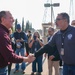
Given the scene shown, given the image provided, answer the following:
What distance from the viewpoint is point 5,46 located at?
4.25 metres

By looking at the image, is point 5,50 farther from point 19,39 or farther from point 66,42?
point 19,39

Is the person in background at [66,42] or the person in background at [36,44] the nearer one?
the person in background at [66,42]

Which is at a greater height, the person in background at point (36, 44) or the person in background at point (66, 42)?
the person in background at point (66, 42)

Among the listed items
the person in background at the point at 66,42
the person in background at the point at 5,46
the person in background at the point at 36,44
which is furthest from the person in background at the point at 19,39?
the person in background at the point at 5,46

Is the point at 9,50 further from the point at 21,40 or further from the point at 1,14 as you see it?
the point at 21,40

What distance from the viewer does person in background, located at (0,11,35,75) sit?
4.26 meters

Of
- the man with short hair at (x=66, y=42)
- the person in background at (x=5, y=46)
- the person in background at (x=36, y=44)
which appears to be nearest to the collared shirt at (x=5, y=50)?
the person in background at (x=5, y=46)

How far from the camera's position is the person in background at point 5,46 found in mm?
4259

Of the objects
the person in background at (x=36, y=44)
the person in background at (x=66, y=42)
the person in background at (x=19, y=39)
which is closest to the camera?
the person in background at (x=66, y=42)

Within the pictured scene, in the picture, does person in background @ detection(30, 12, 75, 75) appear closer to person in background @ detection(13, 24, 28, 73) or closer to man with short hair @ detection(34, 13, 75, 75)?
man with short hair @ detection(34, 13, 75, 75)

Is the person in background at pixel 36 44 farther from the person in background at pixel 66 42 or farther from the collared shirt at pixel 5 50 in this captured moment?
the collared shirt at pixel 5 50

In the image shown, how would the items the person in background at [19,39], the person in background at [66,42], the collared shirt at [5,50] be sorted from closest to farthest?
the collared shirt at [5,50] → the person in background at [66,42] → the person in background at [19,39]

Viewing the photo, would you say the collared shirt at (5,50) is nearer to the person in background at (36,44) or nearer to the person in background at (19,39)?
the person in background at (36,44)

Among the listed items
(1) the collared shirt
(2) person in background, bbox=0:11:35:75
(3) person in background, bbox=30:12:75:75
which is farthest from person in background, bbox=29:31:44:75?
(1) the collared shirt
